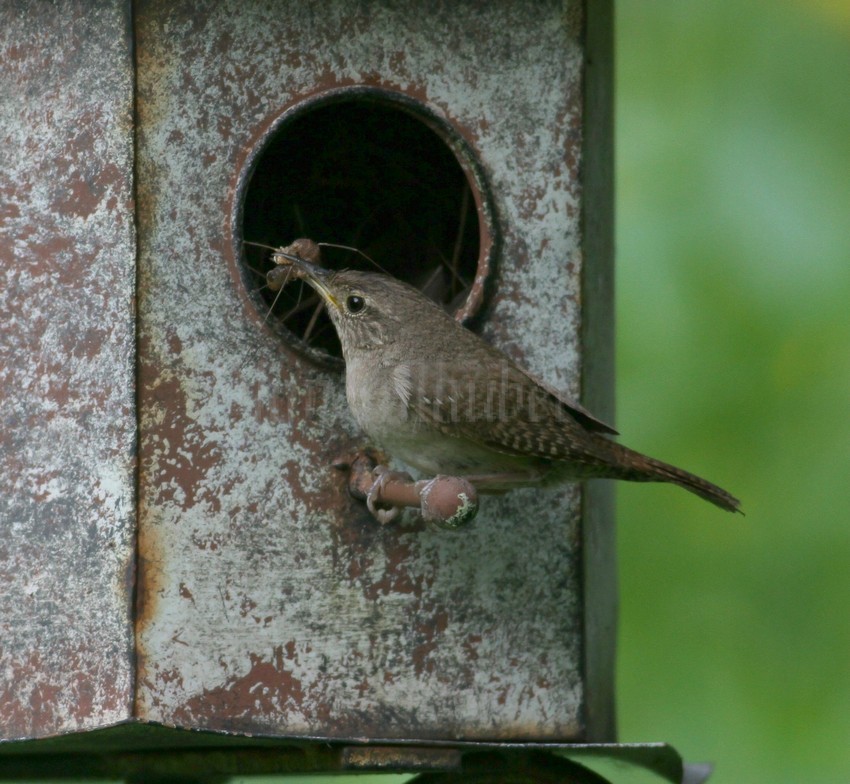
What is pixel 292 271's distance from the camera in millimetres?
4242

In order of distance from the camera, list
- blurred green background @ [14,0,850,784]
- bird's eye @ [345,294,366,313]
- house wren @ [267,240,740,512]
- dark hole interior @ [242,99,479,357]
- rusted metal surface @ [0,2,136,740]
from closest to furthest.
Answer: rusted metal surface @ [0,2,136,740] < house wren @ [267,240,740,512] < bird's eye @ [345,294,366,313] < dark hole interior @ [242,99,479,357] < blurred green background @ [14,0,850,784]

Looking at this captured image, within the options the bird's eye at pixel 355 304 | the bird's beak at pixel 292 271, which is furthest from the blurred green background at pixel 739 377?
the bird's beak at pixel 292 271

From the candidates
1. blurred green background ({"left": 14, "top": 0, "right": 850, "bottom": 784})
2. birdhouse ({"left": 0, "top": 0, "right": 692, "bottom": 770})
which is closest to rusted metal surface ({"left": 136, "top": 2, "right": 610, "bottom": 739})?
birdhouse ({"left": 0, "top": 0, "right": 692, "bottom": 770})

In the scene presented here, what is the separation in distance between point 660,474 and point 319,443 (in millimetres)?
891

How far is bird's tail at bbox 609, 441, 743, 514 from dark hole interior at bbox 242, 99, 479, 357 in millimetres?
783

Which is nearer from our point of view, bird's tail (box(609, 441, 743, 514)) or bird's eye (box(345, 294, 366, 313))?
bird's tail (box(609, 441, 743, 514))

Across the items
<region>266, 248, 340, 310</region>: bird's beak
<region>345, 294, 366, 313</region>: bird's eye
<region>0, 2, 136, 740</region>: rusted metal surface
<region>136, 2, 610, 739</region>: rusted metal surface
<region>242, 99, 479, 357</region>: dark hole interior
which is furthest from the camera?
<region>242, 99, 479, 357</region>: dark hole interior

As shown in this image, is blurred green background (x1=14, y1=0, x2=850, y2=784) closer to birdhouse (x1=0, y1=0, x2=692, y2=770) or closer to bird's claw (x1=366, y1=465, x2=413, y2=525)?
birdhouse (x1=0, y1=0, x2=692, y2=770)

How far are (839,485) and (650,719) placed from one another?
0.96 metres

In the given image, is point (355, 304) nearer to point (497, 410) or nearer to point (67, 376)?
point (497, 410)

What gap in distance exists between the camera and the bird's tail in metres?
4.14

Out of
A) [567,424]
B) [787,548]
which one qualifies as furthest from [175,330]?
[787,548]

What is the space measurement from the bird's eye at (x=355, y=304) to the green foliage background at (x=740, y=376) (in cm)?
99

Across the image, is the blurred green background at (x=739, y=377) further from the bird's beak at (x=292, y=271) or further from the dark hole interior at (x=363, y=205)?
the bird's beak at (x=292, y=271)
